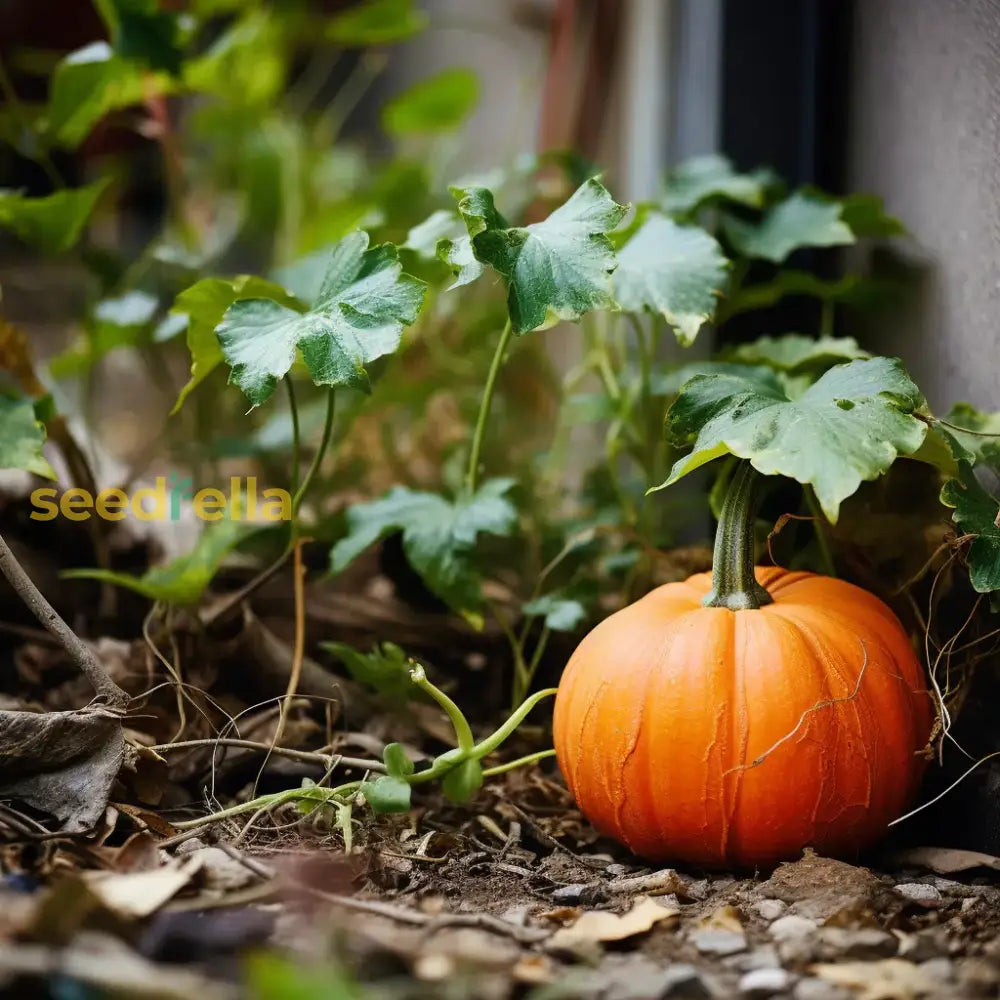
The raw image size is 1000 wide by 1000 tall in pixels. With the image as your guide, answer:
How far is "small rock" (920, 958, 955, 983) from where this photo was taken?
0.68 m

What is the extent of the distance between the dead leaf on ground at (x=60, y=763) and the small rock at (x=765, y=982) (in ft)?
1.77

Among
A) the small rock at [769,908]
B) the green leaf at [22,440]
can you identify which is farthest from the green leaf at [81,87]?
the small rock at [769,908]

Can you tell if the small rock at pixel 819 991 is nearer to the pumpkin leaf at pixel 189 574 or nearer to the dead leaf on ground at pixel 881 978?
the dead leaf on ground at pixel 881 978

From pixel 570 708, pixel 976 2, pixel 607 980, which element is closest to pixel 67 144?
pixel 570 708

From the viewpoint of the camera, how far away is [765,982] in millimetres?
687

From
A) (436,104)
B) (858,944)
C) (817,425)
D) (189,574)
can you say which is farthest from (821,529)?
(436,104)

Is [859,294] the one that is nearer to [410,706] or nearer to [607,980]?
[410,706]

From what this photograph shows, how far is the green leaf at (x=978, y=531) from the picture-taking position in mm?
923

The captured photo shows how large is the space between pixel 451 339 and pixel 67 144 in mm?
712

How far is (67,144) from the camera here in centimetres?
147

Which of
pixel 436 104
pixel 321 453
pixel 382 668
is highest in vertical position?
pixel 436 104

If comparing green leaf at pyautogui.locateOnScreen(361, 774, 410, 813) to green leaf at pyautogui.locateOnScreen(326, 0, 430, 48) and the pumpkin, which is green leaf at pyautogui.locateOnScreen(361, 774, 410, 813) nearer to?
the pumpkin

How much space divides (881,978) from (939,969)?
5 centimetres

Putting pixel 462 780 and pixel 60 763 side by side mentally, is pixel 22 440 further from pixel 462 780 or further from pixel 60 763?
pixel 462 780
